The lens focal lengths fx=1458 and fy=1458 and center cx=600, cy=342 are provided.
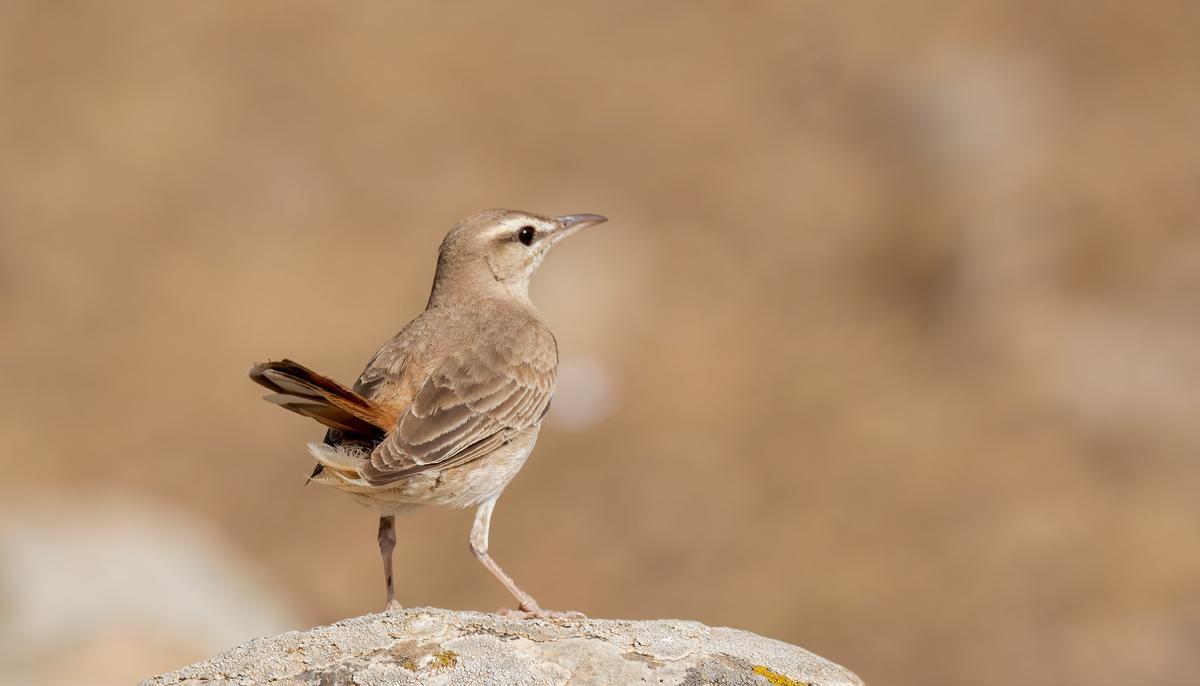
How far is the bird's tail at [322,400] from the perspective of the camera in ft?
18.6

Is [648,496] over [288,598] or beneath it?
over

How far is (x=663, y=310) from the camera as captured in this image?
18.5m

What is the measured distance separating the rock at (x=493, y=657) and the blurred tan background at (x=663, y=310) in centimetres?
460

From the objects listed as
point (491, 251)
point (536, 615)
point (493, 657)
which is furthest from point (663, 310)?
point (493, 657)

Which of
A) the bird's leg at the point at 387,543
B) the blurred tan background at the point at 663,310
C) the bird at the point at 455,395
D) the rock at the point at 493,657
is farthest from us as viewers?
the blurred tan background at the point at 663,310

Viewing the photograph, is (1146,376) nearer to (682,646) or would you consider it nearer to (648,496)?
(648,496)

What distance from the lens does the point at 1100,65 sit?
19719 mm

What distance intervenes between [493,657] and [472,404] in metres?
1.77

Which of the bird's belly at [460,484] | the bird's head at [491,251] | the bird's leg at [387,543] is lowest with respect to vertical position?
the bird's leg at [387,543]

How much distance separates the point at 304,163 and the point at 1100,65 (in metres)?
11.4

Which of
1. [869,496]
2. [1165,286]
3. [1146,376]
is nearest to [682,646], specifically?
[869,496]

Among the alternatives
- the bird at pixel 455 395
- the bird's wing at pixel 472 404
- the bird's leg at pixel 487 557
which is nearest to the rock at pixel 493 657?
the bird at pixel 455 395

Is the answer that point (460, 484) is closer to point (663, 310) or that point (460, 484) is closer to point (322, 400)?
point (322, 400)

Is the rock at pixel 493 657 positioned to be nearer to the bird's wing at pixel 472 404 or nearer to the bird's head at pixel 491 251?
the bird's wing at pixel 472 404
